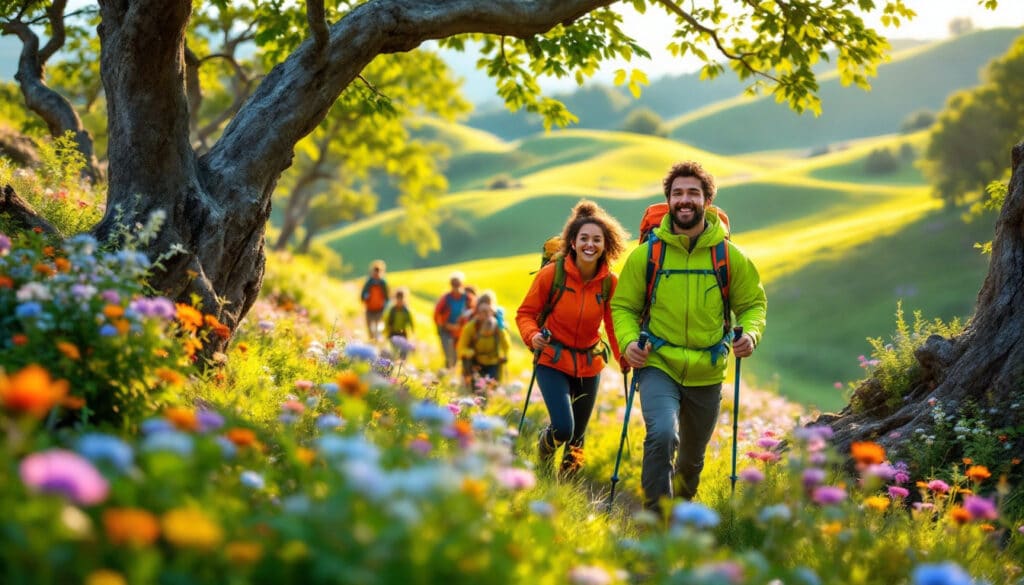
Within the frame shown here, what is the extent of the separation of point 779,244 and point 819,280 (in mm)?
14464

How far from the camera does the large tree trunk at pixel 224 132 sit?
570 cm

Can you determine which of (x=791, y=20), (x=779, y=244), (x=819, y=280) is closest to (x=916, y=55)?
(x=779, y=244)

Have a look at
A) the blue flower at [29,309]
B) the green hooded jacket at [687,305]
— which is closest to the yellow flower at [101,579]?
the blue flower at [29,309]

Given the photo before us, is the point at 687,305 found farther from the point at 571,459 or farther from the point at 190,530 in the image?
the point at 190,530

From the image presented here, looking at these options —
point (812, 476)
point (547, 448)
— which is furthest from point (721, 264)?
point (812, 476)

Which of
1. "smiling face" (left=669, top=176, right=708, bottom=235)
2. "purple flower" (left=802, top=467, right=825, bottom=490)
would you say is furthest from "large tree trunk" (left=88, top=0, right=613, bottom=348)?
"purple flower" (left=802, top=467, right=825, bottom=490)

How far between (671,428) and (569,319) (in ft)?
5.23

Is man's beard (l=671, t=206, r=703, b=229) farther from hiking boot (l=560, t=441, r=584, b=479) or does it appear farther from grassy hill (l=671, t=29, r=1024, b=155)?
grassy hill (l=671, t=29, r=1024, b=155)

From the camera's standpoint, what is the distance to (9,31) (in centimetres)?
1017

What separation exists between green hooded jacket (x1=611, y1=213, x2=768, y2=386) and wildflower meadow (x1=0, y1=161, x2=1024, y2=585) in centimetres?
100

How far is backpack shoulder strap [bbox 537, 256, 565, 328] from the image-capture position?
22.1 feet

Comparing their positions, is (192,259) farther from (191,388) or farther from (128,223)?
(191,388)

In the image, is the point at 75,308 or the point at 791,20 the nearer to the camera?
the point at 75,308

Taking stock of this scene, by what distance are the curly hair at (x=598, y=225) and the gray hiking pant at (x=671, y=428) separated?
4.88ft
